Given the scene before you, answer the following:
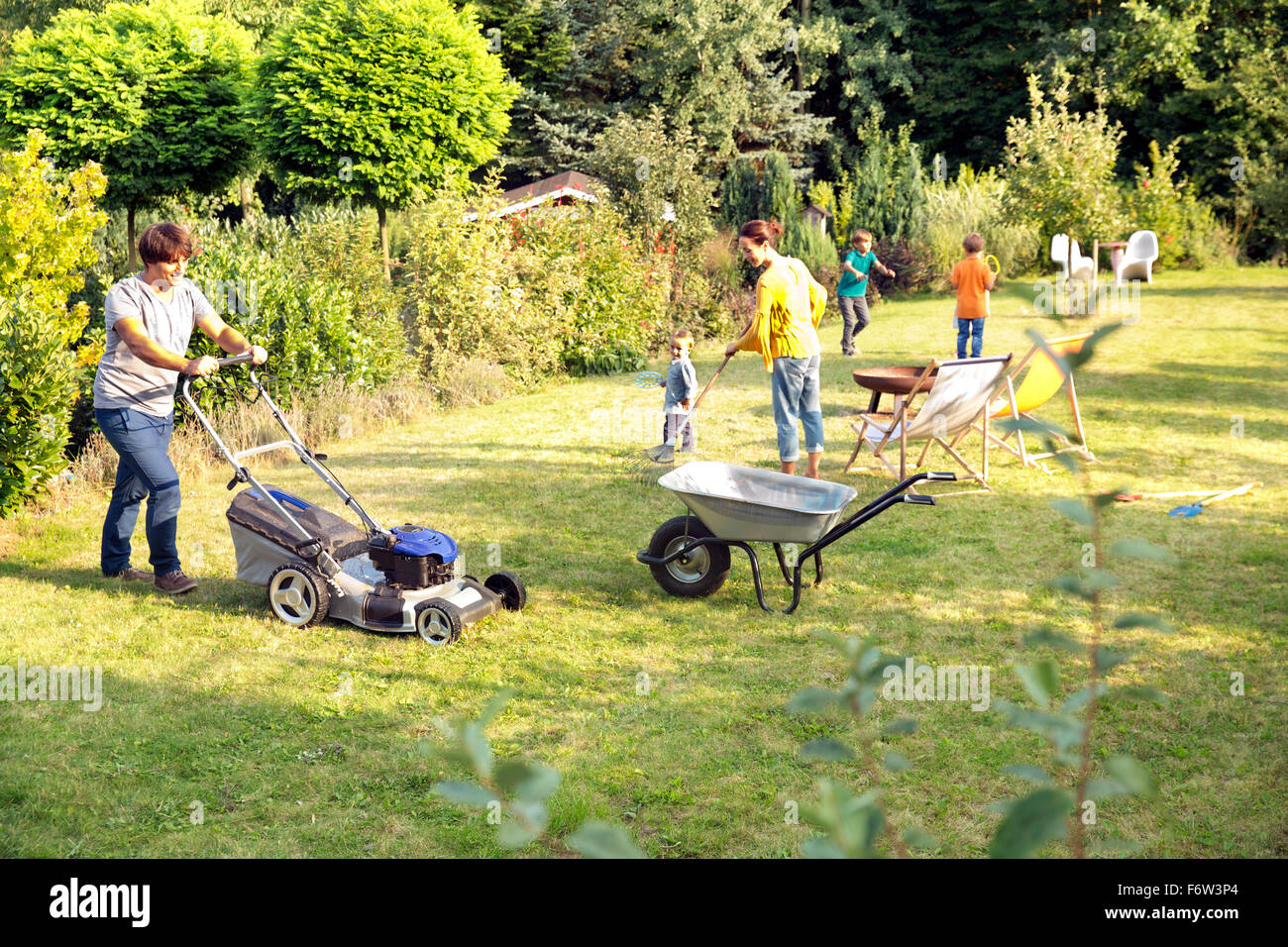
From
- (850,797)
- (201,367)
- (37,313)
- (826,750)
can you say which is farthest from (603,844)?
(37,313)

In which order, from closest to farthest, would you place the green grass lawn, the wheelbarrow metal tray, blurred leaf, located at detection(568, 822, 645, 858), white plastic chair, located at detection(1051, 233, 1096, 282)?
blurred leaf, located at detection(568, 822, 645, 858) < the green grass lawn < the wheelbarrow metal tray < white plastic chair, located at detection(1051, 233, 1096, 282)

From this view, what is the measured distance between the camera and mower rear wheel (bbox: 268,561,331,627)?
5.15m

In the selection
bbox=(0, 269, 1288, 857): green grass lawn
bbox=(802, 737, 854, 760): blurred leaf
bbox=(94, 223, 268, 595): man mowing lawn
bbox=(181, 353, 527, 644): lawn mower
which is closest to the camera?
bbox=(802, 737, 854, 760): blurred leaf

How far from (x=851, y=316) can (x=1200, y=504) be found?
6720mm

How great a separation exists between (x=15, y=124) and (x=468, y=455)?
7246 millimetres

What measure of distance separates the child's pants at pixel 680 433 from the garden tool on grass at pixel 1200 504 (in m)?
3.64

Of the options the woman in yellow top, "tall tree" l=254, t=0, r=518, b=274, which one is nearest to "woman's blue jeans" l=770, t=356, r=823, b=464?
the woman in yellow top

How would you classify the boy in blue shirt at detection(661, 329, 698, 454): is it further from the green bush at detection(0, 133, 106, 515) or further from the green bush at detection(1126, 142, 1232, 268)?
the green bush at detection(1126, 142, 1232, 268)

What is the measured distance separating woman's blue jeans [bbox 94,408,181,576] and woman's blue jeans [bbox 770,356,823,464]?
11.9ft

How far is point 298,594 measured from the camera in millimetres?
5254

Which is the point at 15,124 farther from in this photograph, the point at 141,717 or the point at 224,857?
the point at 224,857

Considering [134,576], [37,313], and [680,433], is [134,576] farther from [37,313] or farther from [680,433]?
[680,433]

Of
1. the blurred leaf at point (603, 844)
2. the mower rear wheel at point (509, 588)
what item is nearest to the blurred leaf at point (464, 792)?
the blurred leaf at point (603, 844)

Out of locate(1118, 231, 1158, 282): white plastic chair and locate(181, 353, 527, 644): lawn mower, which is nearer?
locate(181, 353, 527, 644): lawn mower
